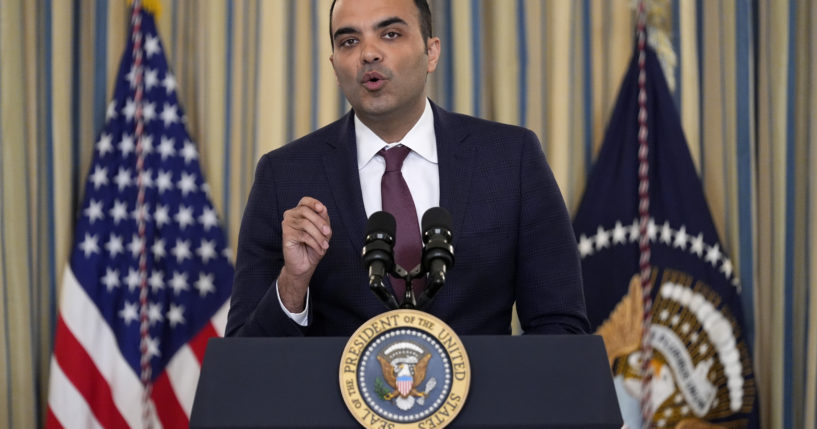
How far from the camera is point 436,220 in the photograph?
1.41 metres

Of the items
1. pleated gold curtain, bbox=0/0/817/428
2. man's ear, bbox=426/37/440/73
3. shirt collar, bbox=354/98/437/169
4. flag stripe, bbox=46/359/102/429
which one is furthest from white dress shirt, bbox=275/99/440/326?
flag stripe, bbox=46/359/102/429

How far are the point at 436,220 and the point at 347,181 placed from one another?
0.57m

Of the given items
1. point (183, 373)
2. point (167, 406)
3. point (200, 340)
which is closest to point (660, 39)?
point (200, 340)

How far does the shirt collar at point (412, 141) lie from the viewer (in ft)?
6.54

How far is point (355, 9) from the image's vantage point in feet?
6.33

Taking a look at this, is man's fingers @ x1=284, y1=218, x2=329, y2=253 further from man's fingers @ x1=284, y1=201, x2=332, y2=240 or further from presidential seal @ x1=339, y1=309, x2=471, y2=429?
presidential seal @ x1=339, y1=309, x2=471, y2=429

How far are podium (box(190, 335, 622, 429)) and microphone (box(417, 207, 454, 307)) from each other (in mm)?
101

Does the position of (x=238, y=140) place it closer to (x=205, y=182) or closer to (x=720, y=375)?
(x=205, y=182)

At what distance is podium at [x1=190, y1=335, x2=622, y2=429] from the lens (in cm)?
125

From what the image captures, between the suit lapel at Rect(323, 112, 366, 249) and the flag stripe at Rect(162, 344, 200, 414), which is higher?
the suit lapel at Rect(323, 112, 366, 249)

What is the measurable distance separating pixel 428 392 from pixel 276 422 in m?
0.21

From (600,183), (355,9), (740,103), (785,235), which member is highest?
(355,9)

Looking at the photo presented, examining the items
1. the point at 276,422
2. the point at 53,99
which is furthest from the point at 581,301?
the point at 53,99

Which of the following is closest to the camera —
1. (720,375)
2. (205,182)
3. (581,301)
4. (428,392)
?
(428,392)
